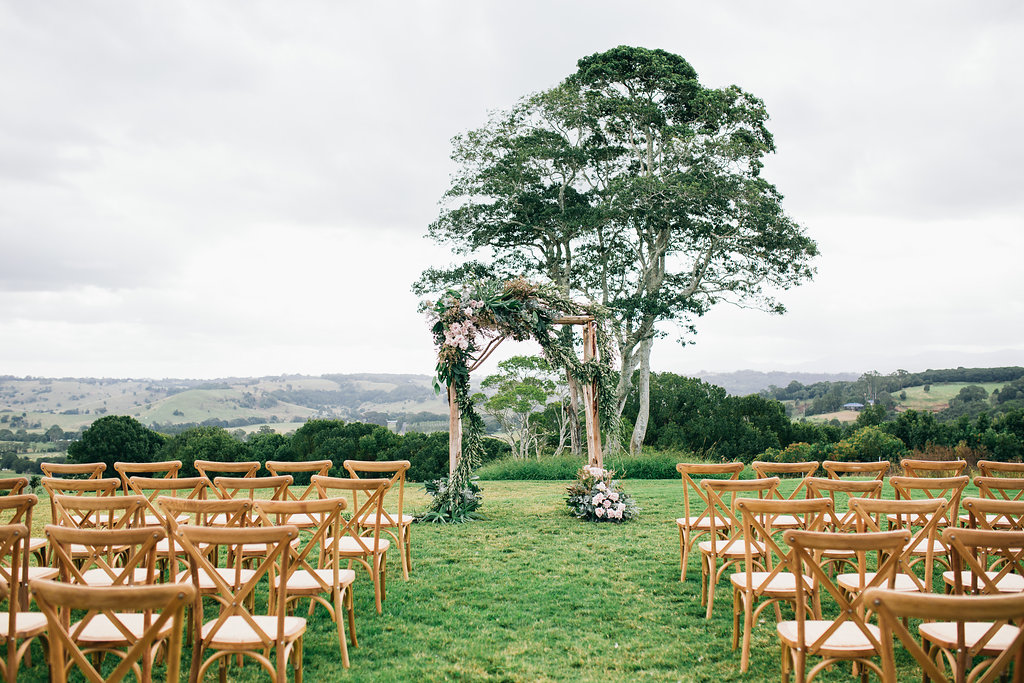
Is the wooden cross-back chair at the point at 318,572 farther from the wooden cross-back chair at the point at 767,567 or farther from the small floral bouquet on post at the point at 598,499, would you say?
the small floral bouquet on post at the point at 598,499

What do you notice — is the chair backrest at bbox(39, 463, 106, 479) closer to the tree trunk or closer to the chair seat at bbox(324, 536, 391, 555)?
the chair seat at bbox(324, 536, 391, 555)

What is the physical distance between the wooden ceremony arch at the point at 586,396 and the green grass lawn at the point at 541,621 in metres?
1.51

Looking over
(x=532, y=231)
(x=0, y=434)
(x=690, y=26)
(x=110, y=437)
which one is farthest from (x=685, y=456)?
(x=0, y=434)

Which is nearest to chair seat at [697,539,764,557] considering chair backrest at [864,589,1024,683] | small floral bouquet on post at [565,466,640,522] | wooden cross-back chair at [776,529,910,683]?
wooden cross-back chair at [776,529,910,683]

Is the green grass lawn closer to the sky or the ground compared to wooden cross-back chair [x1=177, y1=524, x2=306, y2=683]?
closer to the ground

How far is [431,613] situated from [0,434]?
118 ft

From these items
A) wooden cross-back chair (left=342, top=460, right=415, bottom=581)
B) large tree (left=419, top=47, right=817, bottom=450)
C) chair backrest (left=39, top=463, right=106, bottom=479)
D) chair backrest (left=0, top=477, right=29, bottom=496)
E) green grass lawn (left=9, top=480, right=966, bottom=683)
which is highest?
large tree (left=419, top=47, right=817, bottom=450)

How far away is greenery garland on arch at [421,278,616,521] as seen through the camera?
8180 mm

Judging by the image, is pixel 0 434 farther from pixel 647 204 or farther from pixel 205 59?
pixel 647 204

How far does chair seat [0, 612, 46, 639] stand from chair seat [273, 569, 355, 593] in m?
1.07

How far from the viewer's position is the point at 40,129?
457 inches

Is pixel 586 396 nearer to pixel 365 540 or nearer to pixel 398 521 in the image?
pixel 398 521

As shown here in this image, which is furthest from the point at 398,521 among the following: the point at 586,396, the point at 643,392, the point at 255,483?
the point at 643,392

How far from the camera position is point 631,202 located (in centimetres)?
1791
